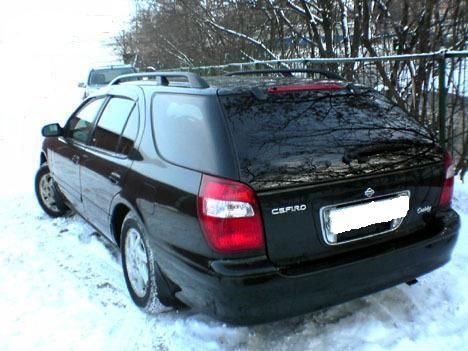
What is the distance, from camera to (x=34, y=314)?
3494 millimetres

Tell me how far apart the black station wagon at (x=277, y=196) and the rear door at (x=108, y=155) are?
9 cm

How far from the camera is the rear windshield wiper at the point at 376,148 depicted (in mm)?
2678

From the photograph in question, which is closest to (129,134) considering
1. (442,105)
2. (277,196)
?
(277,196)

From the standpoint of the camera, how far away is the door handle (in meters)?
3.50

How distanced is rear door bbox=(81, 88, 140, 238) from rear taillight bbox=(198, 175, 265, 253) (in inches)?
43.1

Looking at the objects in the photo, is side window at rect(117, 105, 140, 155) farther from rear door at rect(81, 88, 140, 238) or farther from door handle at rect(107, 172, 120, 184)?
door handle at rect(107, 172, 120, 184)

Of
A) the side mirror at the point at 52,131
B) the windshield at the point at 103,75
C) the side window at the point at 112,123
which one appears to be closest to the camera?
Answer: the side window at the point at 112,123

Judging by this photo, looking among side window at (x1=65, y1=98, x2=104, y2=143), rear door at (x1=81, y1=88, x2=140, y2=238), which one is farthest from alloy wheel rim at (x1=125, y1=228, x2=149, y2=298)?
side window at (x1=65, y1=98, x2=104, y2=143)

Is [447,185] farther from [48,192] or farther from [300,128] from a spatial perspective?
[48,192]

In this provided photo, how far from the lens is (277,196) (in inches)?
97.7

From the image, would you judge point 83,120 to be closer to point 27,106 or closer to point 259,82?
point 259,82

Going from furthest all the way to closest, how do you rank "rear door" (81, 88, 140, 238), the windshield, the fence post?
1. the windshield
2. the fence post
3. "rear door" (81, 88, 140, 238)

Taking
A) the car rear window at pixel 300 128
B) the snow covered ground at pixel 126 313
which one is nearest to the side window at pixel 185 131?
the car rear window at pixel 300 128

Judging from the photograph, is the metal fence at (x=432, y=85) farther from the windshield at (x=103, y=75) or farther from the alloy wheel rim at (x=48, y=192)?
the windshield at (x=103, y=75)
